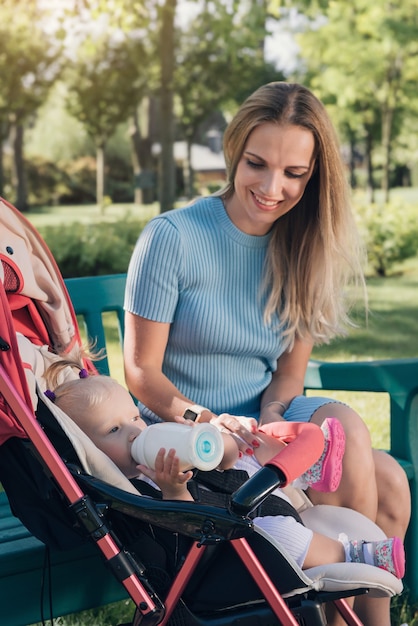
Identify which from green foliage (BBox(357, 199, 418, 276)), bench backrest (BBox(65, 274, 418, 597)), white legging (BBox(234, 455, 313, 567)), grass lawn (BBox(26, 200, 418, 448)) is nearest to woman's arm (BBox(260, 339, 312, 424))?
bench backrest (BBox(65, 274, 418, 597))

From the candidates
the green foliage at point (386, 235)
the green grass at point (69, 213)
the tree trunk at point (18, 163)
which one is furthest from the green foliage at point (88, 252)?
the tree trunk at point (18, 163)

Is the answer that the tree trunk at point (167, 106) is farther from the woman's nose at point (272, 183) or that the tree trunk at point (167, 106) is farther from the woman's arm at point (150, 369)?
the woman's arm at point (150, 369)

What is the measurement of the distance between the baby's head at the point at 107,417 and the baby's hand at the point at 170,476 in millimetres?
164

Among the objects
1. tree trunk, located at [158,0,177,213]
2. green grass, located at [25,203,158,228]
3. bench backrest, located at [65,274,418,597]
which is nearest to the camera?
bench backrest, located at [65,274,418,597]

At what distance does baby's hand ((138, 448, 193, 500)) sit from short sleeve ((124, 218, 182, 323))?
805 mm

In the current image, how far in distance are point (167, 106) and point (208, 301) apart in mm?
7809

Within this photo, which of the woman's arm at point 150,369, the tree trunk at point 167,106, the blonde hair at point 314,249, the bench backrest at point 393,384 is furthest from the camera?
the tree trunk at point 167,106

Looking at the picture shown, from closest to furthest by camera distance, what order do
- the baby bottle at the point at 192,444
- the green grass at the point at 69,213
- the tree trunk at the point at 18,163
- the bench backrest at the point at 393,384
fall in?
1. the baby bottle at the point at 192,444
2. the bench backrest at the point at 393,384
3. the green grass at the point at 69,213
4. the tree trunk at the point at 18,163

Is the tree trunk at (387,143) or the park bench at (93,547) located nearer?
the park bench at (93,547)

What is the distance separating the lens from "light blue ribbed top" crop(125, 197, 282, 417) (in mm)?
3012

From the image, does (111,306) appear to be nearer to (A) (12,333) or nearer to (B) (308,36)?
(A) (12,333)

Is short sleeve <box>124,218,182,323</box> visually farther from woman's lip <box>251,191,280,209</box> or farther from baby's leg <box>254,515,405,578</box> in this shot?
baby's leg <box>254,515,405,578</box>

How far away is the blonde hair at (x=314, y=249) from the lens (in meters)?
3.12

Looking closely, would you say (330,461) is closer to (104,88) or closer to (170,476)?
(170,476)
